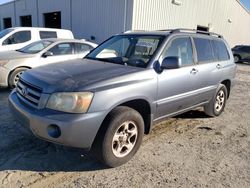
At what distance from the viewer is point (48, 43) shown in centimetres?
823

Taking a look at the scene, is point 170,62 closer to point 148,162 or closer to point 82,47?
point 148,162

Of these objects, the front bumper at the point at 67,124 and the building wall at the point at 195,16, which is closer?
the front bumper at the point at 67,124

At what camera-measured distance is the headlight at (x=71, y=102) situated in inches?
127

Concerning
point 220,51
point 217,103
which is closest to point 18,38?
point 220,51

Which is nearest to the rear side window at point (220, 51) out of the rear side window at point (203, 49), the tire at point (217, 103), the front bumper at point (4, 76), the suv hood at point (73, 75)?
the rear side window at point (203, 49)

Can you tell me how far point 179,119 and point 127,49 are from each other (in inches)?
78.6

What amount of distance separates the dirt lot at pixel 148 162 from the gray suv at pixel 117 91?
29 cm

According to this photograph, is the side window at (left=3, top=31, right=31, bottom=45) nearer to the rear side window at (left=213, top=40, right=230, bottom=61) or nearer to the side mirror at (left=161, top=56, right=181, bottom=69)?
the rear side window at (left=213, top=40, right=230, bottom=61)

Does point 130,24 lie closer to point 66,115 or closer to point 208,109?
point 208,109

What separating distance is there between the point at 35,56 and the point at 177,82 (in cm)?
470

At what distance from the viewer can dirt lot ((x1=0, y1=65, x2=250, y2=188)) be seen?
11.1 feet

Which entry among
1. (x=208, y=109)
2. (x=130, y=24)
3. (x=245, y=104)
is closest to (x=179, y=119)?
(x=208, y=109)

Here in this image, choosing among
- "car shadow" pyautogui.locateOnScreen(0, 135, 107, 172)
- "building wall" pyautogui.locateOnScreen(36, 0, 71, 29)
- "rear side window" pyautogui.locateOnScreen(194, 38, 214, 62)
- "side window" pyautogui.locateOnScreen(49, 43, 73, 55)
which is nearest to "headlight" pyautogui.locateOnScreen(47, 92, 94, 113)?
"car shadow" pyautogui.locateOnScreen(0, 135, 107, 172)

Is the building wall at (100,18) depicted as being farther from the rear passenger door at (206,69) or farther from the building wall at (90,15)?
the rear passenger door at (206,69)
